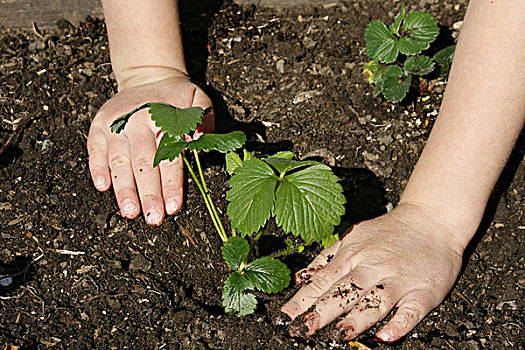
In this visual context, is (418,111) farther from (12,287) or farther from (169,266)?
(12,287)

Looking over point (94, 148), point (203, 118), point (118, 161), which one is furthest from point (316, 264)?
point (94, 148)

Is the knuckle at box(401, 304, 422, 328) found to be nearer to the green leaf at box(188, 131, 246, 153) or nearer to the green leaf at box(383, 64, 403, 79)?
the green leaf at box(188, 131, 246, 153)

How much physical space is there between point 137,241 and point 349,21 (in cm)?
140

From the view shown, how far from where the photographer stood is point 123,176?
194 cm

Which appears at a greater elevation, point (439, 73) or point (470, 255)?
point (439, 73)

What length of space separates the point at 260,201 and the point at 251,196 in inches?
1.3

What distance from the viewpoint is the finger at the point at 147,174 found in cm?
189

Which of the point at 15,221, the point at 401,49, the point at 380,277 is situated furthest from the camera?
the point at 401,49

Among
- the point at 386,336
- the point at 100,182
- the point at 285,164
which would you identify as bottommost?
the point at 386,336

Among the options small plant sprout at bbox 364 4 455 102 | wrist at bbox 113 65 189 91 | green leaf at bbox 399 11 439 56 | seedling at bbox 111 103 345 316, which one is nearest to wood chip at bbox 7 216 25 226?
seedling at bbox 111 103 345 316

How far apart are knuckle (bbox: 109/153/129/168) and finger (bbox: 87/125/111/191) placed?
0.03 meters

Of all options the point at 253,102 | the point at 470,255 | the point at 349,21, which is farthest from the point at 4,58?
the point at 470,255

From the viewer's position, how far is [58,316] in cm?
166

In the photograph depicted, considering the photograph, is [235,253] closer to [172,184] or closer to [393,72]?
[172,184]
